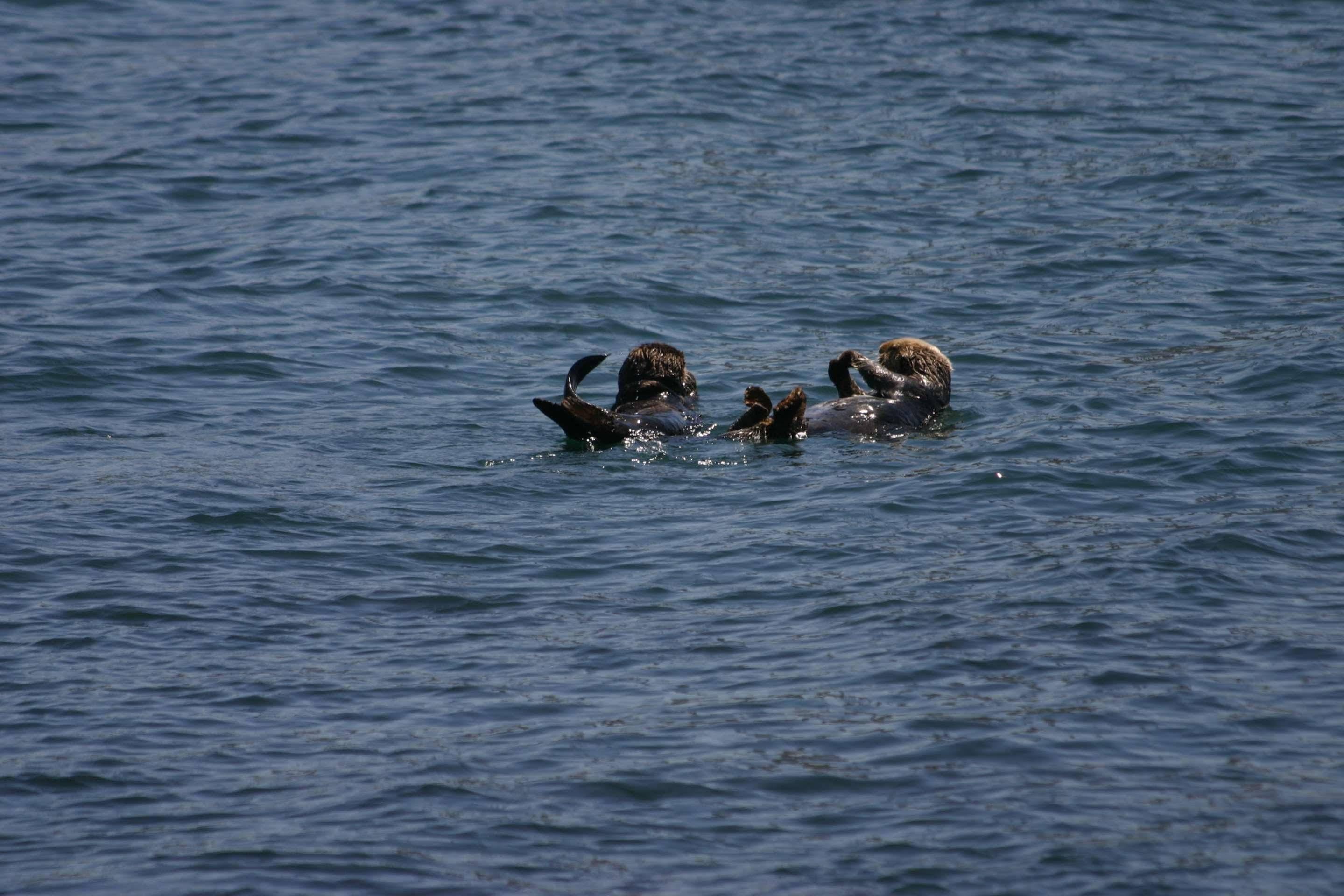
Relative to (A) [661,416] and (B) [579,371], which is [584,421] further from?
(A) [661,416]

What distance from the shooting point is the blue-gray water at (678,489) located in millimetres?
4488

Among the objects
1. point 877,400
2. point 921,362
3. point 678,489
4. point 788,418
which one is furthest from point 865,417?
point 678,489

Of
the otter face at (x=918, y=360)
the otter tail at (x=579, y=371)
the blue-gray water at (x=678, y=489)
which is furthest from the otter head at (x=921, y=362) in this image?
the otter tail at (x=579, y=371)

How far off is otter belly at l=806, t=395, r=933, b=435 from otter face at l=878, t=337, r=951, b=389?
323mm

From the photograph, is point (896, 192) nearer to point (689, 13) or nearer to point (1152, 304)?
point (1152, 304)

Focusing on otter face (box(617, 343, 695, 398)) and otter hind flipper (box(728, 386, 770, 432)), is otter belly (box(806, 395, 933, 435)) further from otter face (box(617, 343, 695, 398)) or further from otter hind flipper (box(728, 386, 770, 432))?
otter face (box(617, 343, 695, 398))

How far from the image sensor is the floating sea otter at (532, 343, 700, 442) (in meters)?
7.79

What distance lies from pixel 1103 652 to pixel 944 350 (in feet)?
15.7

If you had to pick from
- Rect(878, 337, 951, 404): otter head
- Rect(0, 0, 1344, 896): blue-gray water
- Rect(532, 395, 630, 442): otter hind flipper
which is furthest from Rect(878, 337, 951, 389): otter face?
Rect(532, 395, 630, 442): otter hind flipper

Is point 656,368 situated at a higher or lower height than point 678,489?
higher

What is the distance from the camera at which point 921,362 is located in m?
8.76

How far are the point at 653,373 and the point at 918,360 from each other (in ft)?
5.10

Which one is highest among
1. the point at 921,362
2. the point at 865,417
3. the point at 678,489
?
the point at 921,362

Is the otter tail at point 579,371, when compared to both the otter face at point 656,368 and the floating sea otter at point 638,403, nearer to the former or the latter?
the floating sea otter at point 638,403
